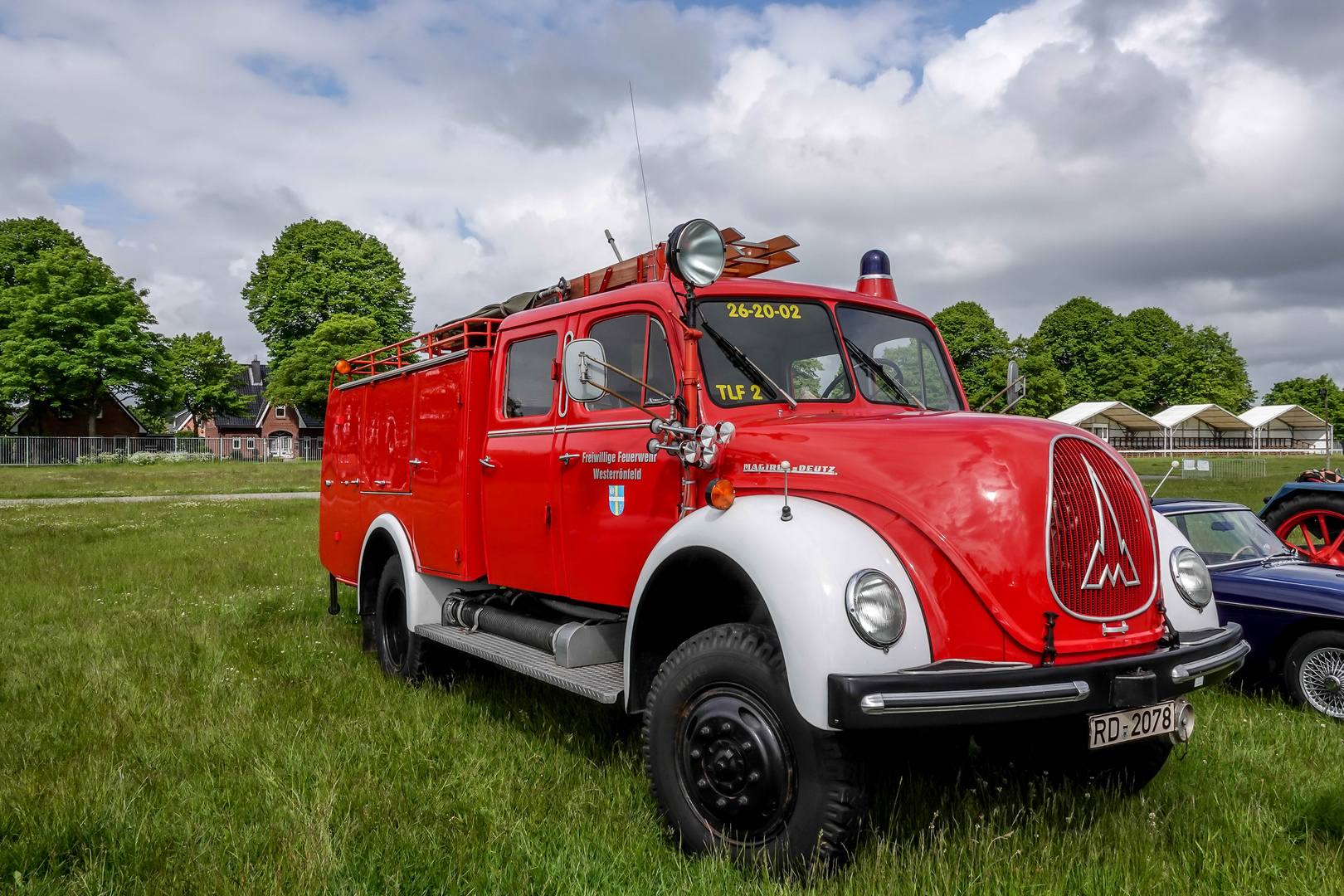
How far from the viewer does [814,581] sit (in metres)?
3.19

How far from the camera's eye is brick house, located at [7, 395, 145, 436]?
48.3 m

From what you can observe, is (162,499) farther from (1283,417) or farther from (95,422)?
(1283,417)

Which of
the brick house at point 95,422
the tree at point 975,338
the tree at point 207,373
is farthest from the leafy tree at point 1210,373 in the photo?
the brick house at point 95,422

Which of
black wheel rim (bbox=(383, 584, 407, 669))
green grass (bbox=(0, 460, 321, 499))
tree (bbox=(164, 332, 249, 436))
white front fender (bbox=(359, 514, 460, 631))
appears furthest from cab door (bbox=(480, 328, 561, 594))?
tree (bbox=(164, 332, 249, 436))

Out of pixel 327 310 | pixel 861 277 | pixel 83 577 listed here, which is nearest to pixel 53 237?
pixel 327 310

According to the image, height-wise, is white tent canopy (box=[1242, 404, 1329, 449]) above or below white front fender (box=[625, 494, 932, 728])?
above

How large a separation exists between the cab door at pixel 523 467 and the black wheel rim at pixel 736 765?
165 cm

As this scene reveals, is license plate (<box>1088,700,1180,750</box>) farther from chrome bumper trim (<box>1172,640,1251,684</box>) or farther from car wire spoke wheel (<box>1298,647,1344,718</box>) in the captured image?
car wire spoke wheel (<box>1298,647,1344,718</box>)

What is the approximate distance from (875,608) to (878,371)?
5.96 ft

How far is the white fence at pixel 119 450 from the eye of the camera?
43.8 m

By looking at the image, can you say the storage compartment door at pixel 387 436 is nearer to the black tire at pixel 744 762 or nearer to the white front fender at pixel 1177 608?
the black tire at pixel 744 762

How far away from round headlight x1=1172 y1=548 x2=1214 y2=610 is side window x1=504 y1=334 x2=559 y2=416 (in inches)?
122

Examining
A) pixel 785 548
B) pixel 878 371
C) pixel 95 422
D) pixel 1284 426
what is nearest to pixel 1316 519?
pixel 878 371

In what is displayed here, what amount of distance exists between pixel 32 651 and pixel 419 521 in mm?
3522
